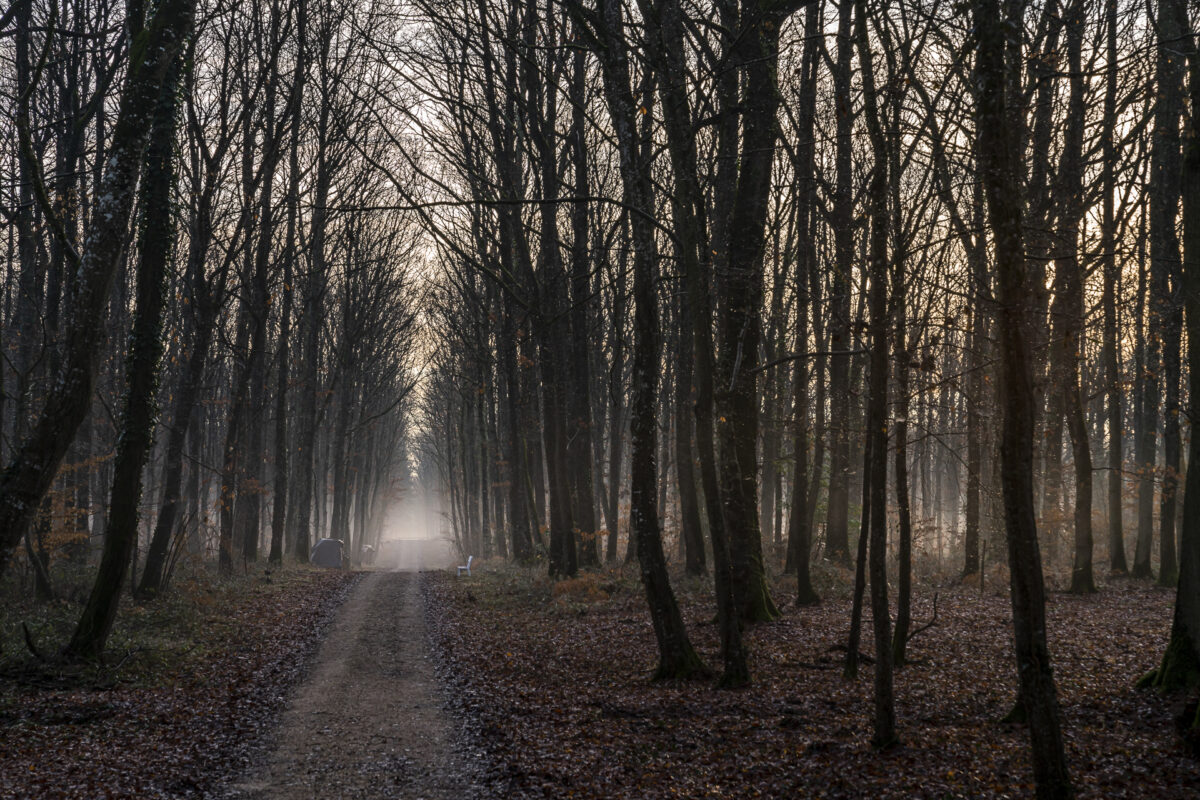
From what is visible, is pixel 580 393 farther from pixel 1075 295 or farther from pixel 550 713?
pixel 550 713

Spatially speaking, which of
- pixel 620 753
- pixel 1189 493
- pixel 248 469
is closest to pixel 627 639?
pixel 620 753

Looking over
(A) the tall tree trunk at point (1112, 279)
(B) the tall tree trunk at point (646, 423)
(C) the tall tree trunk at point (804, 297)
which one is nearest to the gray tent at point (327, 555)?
(C) the tall tree trunk at point (804, 297)

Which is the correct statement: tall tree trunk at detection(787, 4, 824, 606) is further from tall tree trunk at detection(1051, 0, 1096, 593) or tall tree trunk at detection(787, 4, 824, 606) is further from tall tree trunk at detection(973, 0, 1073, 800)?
tall tree trunk at detection(973, 0, 1073, 800)

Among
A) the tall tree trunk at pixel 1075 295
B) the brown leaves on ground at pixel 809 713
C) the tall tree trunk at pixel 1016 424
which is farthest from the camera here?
the tall tree trunk at pixel 1075 295

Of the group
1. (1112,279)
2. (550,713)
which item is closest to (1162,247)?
(1112,279)

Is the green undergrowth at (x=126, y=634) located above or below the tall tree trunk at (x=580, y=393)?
below

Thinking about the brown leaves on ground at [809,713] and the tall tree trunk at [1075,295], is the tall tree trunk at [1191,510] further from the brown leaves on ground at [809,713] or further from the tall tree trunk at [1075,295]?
the tall tree trunk at [1075,295]

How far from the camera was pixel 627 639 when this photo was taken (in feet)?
38.2

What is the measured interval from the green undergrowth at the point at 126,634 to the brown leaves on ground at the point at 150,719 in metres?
0.04

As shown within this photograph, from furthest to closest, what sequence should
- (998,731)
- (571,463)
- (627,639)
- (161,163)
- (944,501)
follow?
(944,501), (571,463), (627,639), (161,163), (998,731)

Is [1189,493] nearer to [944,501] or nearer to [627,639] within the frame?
[627,639]

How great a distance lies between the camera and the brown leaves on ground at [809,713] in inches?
229

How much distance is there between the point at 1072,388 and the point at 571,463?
11368 mm

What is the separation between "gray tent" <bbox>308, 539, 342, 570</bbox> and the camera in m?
28.0
